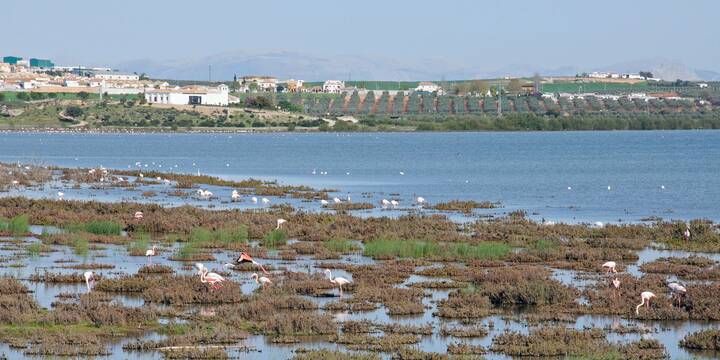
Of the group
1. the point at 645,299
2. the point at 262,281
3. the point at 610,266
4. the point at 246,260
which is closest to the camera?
the point at 645,299

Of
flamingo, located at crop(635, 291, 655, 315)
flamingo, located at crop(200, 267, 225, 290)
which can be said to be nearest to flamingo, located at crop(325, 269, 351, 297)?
flamingo, located at crop(200, 267, 225, 290)

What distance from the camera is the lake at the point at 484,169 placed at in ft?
190

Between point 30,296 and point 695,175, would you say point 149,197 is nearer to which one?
point 30,296

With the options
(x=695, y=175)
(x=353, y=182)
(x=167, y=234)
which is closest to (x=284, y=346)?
(x=167, y=234)

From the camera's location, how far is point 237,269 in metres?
29.2

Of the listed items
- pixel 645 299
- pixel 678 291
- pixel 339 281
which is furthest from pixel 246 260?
pixel 678 291

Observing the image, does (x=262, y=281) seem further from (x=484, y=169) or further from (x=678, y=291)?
(x=484, y=169)

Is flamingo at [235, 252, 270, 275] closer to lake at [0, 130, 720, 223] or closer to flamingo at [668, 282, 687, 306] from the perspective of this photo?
flamingo at [668, 282, 687, 306]

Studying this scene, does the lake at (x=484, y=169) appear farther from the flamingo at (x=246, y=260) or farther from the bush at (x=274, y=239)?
the flamingo at (x=246, y=260)

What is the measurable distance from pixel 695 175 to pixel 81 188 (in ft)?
152

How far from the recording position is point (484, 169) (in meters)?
95.4

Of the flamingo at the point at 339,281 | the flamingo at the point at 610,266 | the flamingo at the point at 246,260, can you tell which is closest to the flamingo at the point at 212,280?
the flamingo at the point at 246,260

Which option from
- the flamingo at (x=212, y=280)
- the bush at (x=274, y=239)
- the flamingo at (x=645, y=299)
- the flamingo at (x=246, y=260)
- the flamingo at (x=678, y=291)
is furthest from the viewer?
the bush at (x=274, y=239)

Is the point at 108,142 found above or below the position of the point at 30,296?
below
